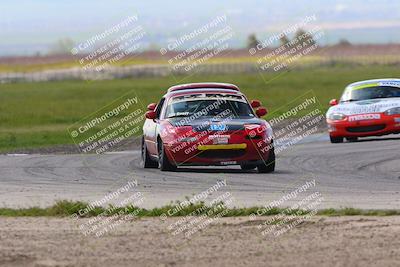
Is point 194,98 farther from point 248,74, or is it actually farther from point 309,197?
point 248,74

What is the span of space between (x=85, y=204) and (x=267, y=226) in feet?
8.33

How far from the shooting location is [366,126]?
2467 centimetres

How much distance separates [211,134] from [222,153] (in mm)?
333

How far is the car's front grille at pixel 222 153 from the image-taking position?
1767cm

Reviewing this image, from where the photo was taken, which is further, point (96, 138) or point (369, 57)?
point (369, 57)

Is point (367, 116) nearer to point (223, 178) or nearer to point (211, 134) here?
point (211, 134)

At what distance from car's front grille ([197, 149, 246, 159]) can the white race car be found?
24.4ft

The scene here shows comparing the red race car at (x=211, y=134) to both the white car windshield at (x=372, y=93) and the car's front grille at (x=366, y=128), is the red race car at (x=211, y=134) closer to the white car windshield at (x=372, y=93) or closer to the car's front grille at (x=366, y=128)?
the car's front grille at (x=366, y=128)

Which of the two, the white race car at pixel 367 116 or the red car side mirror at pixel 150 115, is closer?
the red car side mirror at pixel 150 115

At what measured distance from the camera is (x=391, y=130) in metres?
24.7

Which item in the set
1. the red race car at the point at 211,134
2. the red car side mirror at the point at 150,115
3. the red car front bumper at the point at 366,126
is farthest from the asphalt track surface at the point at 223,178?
the red car front bumper at the point at 366,126

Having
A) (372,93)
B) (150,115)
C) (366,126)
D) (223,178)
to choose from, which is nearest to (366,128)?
(366,126)

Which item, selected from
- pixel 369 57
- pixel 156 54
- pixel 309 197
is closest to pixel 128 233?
pixel 309 197

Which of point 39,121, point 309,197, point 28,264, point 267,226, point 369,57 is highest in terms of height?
point 28,264
